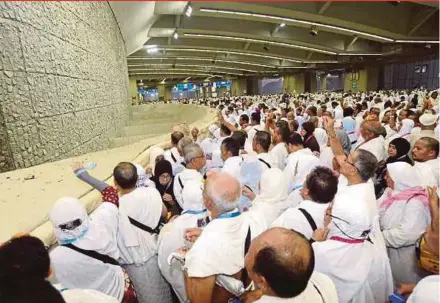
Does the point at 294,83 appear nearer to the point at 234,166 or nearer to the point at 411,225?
the point at 234,166

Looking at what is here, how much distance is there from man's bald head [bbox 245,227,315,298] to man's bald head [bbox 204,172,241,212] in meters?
0.53

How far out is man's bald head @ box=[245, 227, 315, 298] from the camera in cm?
131

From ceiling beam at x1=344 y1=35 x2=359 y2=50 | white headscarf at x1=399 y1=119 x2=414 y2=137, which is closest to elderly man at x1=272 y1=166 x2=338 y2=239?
white headscarf at x1=399 y1=119 x2=414 y2=137

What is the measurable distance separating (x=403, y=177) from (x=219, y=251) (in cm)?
184

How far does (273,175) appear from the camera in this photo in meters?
2.78

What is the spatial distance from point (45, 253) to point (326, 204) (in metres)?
1.89

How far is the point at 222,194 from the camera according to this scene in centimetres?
189

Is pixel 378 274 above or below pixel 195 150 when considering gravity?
below

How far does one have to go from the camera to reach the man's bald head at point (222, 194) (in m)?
1.89

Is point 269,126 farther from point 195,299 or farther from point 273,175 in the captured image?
point 195,299

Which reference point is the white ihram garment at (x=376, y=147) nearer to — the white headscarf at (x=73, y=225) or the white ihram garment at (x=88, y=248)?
the white ihram garment at (x=88, y=248)

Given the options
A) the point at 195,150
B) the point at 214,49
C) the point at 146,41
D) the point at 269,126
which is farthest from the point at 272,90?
the point at 195,150

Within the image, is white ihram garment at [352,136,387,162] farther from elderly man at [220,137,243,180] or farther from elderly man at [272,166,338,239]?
elderly man at [272,166,338,239]

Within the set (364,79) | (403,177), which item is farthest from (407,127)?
(364,79)
